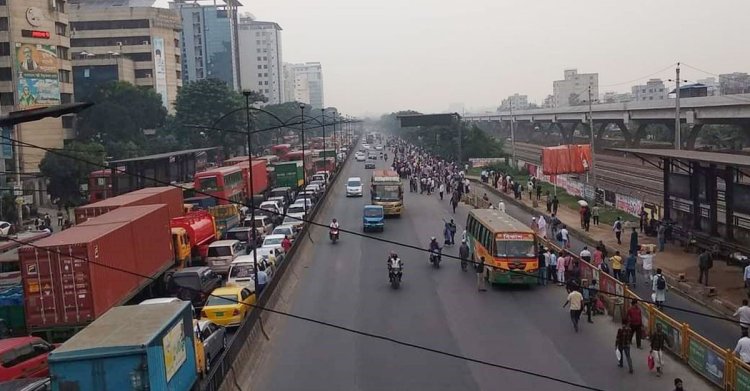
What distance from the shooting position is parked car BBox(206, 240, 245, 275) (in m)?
26.5

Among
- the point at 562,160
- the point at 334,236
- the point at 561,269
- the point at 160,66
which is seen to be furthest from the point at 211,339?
the point at 160,66

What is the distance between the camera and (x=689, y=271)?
22.8 meters

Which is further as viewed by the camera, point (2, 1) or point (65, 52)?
point (65, 52)

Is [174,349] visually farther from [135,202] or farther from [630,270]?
[135,202]

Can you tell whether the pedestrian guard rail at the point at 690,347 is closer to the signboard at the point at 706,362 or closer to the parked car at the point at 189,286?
the signboard at the point at 706,362

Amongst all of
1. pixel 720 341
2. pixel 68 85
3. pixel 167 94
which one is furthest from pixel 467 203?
pixel 167 94

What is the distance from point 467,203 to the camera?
146ft

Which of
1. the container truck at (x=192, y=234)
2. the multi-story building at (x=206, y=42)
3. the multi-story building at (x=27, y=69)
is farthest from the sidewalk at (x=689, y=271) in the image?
the multi-story building at (x=206, y=42)

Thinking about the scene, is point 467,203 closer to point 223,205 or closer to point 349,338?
point 223,205

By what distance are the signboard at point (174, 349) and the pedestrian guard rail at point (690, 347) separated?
814 cm

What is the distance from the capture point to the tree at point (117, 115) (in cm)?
6962

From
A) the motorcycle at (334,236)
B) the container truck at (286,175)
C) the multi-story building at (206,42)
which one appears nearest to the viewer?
the motorcycle at (334,236)

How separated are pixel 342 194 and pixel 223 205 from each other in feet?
55.9

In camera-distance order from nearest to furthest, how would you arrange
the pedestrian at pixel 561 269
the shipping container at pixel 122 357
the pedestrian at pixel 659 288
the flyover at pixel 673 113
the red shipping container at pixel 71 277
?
the shipping container at pixel 122 357
the red shipping container at pixel 71 277
the pedestrian at pixel 659 288
the pedestrian at pixel 561 269
the flyover at pixel 673 113
